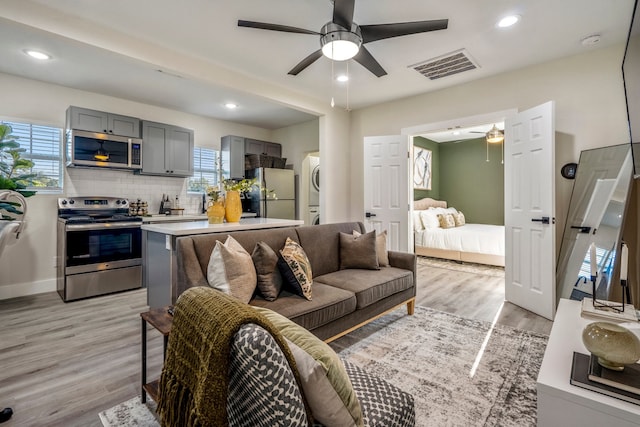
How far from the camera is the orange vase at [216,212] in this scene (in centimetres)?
311

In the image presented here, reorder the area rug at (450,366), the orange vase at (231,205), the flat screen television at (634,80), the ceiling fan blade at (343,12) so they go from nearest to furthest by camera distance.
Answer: the area rug at (450,366), the flat screen television at (634,80), the ceiling fan blade at (343,12), the orange vase at (231,205)

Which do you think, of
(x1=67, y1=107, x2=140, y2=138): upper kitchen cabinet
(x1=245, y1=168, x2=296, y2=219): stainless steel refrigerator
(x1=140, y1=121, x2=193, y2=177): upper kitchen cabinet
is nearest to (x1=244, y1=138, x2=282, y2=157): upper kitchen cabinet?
(x1=245, y1=168, x2=296, y2=219): stainless steel refrigerator

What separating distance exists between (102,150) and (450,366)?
4761mm

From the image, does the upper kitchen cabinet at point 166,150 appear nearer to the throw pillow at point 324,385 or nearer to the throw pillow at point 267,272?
the throw pillow at point 267,272

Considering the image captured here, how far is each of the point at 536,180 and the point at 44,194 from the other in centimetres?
591

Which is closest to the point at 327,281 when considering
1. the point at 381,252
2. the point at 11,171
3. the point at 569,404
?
the point at 381,252

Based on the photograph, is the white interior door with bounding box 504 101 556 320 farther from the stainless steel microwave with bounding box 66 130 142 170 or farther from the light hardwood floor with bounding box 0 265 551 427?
the stainless steel microwave with bounding box 66 130 142 170

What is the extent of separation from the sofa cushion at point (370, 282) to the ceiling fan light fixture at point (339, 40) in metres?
1.91

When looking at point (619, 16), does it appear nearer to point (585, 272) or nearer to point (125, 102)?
point (585, 272)

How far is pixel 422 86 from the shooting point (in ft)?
13.7

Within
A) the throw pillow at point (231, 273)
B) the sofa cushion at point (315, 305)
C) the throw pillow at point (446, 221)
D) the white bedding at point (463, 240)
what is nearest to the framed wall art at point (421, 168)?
the throw pillow at point (446, 221)

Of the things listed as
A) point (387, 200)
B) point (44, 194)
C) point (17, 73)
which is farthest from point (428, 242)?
point (17, 73)

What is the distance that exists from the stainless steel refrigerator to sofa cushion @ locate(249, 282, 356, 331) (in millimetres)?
3408

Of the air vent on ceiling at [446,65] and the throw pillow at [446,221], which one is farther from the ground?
the air vent on ceiling at [446,65]
